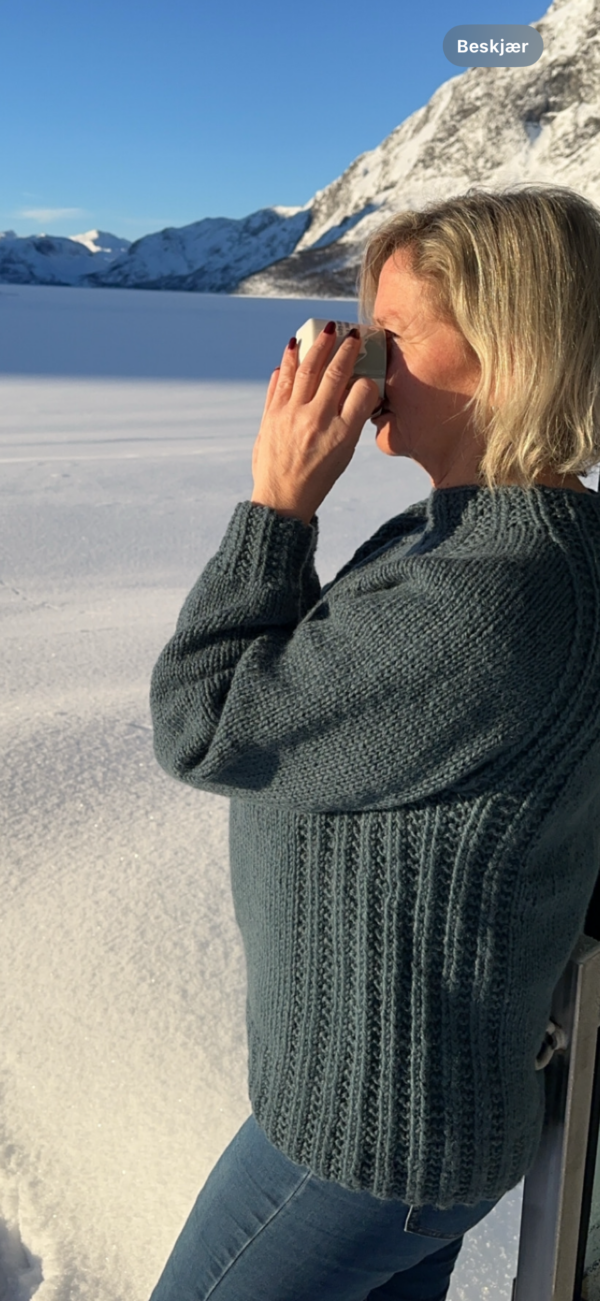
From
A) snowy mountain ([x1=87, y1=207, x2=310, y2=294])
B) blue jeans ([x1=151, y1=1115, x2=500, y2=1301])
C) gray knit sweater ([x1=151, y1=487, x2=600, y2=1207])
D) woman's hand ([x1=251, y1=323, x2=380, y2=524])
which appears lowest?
snowy mountain ([x1=87, y1=207, x2=310, y2=294])

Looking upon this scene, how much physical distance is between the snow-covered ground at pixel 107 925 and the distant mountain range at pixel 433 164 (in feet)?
130

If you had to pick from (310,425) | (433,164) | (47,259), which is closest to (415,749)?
(310,425)

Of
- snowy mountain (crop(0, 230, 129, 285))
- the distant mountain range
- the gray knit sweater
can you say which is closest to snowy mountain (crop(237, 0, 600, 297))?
the distant mountain range

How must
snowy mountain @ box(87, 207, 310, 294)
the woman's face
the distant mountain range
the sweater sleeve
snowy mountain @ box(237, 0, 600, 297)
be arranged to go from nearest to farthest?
the sweater sleeve < the woman's face < the distant mountain range < snowy mountain @ box(237, 0, 600, 297) < snowy mountain @ box(87, 207, 310, 294)

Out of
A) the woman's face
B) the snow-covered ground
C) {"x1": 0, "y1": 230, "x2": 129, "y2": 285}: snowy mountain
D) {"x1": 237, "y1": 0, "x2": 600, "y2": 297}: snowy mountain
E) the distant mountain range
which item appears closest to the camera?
the woman's face

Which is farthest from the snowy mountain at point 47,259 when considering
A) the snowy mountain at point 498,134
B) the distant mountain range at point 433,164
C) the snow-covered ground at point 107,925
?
the snow-covered ground at point 107,925

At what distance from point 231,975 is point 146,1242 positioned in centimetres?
37

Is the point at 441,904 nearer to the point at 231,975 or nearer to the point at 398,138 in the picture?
the point at 231,975

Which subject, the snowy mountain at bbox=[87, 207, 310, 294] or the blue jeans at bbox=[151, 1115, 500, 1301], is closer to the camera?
the blue jeans at bbox=[151, 1115, 500, 1301]

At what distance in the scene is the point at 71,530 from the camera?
3174 mm

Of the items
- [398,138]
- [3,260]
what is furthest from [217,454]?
[3,260]

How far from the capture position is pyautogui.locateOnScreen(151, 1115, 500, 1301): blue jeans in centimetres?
72

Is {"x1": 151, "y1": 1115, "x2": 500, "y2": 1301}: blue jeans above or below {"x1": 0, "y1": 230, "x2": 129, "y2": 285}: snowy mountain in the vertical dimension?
above

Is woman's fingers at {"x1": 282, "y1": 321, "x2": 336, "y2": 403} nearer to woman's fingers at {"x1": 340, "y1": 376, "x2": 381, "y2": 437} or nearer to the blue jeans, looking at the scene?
woman's fingers at {"x1": 340, "y1": 376, "x2": 381, "y2": 437}
